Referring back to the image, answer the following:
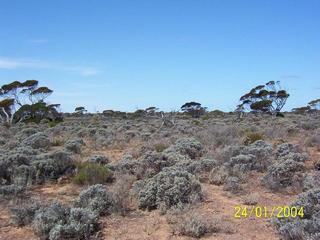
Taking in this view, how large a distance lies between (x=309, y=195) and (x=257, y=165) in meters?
4.48

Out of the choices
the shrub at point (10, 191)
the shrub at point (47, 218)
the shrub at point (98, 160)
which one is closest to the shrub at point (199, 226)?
the shrub at point (47, 218)

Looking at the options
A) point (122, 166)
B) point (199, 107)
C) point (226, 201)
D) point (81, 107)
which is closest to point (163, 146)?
point (122, 166)

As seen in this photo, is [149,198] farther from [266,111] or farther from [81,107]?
[81,107]

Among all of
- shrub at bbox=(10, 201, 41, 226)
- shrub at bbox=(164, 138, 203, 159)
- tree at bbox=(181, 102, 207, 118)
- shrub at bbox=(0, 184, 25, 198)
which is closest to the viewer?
shrub at bbox=(10, 201, 41, 226)

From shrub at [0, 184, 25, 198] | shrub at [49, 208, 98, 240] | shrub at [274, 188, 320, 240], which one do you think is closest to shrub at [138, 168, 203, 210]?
shrub at [49, 208, 98, 240]

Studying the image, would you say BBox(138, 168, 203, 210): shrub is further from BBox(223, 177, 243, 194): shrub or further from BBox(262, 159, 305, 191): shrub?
BBox(262, 159, 305, 191): shrub

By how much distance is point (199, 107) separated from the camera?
2436 inches

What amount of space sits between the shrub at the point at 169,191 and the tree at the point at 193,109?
161 feet

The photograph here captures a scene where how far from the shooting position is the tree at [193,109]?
59.0 metres

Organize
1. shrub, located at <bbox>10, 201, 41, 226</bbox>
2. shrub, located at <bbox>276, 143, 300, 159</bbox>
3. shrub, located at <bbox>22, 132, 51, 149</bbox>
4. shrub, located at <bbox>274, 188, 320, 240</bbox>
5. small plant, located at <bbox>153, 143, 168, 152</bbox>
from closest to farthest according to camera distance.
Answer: shrub, located at <bbox>274, 188, 320, 240</bbox>
shrub, located at <bbox>10, 201, 41, 226</bbox>
shrub, located at <bbox>276, 143, 300, 159</bbox>
small plant, located at <bbox>153, 143, 168, 152</bbox>
shrub, located at <bbox>22, 132, 51, 149</bbox>

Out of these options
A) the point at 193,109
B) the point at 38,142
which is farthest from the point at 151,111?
the point at 38,142
